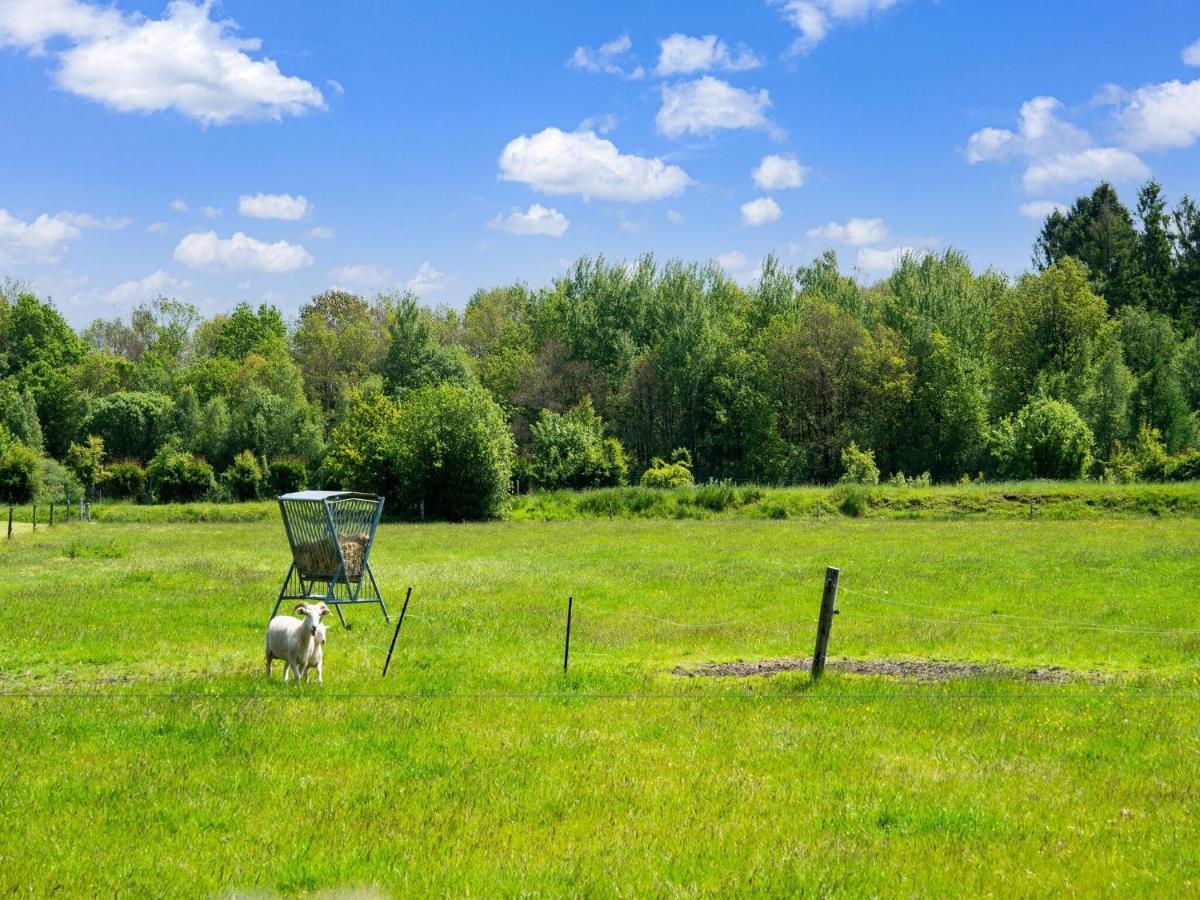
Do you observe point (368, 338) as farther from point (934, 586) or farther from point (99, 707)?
point (99, 707)

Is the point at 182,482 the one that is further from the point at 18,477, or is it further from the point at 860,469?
the point at 860,469

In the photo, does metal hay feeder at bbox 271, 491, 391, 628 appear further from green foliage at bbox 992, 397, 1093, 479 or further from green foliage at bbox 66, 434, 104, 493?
green foliage at bbox 66, 434, 104, 493

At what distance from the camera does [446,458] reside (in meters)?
72.1

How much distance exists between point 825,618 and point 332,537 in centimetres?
1046

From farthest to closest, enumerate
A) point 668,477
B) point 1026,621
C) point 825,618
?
point 668,477 < point 1026,621 < point 825,618

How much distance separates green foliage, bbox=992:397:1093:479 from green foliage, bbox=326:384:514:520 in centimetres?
3741

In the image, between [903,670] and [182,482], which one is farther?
[182,482]

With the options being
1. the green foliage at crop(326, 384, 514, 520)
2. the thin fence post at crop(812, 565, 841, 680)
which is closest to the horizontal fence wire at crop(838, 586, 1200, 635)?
the thin fence post at crop(812, 565, 841, 680)

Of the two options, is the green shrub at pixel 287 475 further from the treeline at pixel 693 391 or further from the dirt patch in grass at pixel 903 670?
the dirt patch in grass at pixel 903 670

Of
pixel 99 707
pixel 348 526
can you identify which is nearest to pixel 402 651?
pixel 348 526

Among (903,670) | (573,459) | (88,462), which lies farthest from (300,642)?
(88,462)

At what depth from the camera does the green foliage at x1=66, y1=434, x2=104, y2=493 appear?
97.2 meters

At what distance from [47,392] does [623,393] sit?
68.1 m

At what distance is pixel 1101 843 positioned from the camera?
349 inches
